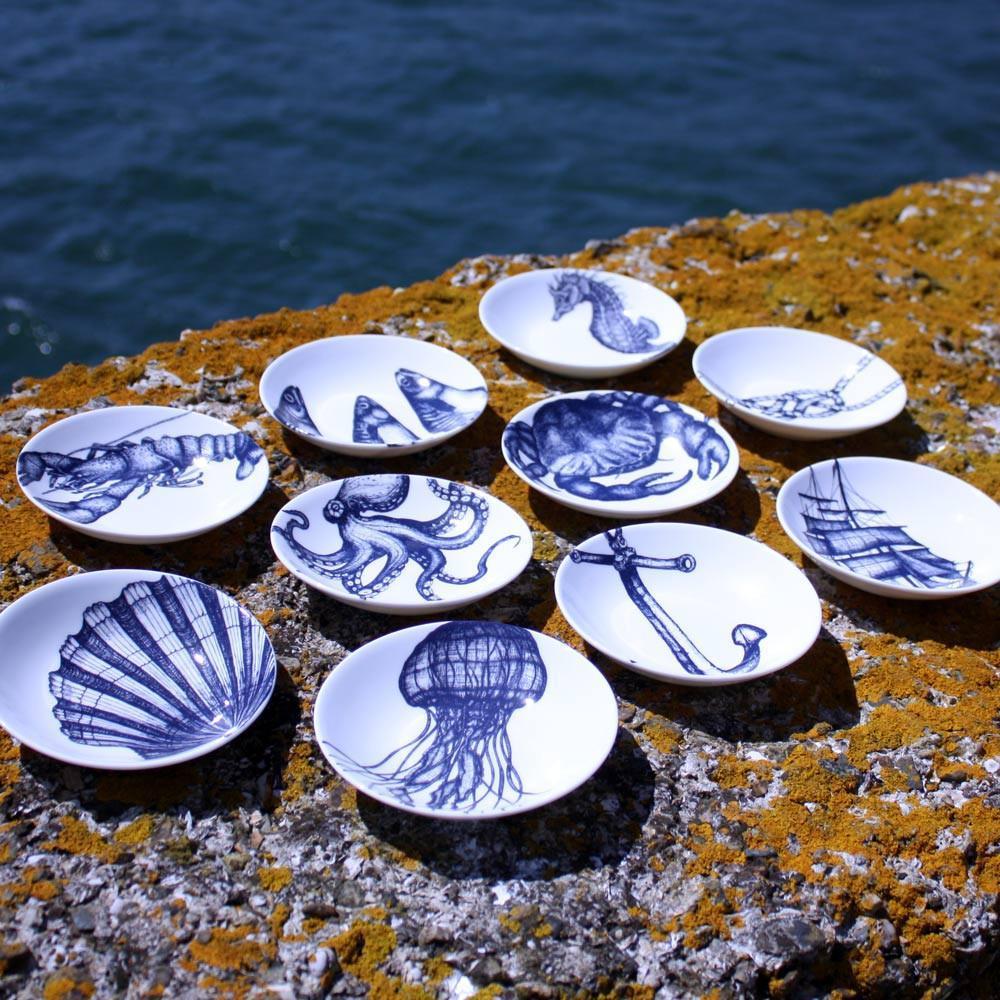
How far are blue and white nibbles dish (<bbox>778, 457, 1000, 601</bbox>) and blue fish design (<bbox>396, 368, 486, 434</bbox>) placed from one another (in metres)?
0.86

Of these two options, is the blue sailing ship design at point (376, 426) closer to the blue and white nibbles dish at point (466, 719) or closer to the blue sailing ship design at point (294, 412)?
the blue sailing ship design at point (294, 412)

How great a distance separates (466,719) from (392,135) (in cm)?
647

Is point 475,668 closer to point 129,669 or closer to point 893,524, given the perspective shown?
point 129,669

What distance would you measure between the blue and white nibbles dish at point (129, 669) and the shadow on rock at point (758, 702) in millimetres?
784

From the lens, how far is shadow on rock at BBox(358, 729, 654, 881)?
6.22 ft

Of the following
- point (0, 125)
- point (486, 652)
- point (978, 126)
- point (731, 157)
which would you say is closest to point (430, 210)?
point (731, 157)

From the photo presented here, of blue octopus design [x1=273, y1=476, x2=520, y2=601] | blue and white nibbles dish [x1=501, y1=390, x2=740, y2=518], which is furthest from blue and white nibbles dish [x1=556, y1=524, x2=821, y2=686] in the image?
blue octopus design [x1=273, y1=476, x2=520, y2=601]

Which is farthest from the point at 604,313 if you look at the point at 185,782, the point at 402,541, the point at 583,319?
the point at 185,782

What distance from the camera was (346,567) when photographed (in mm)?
2387

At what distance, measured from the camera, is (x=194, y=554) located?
2486mm

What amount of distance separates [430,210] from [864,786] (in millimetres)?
5746

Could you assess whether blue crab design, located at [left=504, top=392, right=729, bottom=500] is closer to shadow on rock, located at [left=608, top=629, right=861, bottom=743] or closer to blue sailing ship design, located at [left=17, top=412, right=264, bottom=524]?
shadow on rock, located at [left=608, top=629, right=861, bottom=743]

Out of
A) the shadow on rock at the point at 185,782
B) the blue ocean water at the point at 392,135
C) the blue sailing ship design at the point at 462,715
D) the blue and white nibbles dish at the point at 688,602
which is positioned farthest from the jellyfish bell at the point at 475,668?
the blue ocean water at the point at 392,135

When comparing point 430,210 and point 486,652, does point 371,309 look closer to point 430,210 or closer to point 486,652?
point 486,652
